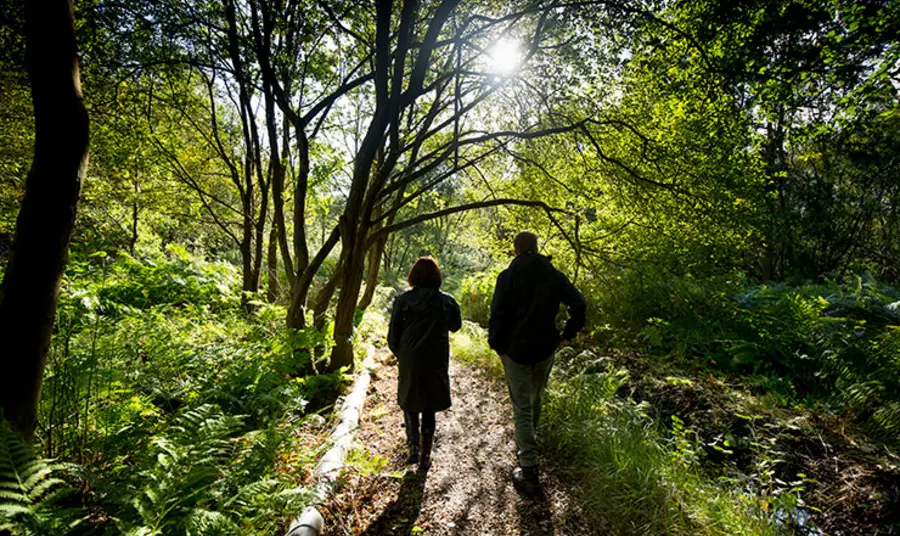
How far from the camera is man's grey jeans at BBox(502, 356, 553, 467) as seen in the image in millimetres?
3371

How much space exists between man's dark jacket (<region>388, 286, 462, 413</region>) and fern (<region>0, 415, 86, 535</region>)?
2283 millimetres

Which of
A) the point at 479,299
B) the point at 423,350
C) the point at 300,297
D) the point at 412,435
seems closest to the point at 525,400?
the point at 423,350

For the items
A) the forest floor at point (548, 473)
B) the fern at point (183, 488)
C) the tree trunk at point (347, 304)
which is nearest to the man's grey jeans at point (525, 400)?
the forest floor at point (548, 473)

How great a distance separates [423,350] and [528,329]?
1075 millimetres

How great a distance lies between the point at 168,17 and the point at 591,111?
22.1 ft

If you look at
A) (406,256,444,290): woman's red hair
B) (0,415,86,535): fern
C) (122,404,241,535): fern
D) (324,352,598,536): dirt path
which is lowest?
(324,352,598,536): dirt path

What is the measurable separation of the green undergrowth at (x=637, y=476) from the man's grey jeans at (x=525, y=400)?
0.62m

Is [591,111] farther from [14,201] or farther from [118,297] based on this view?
[14,201]

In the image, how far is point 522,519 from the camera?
3.01m

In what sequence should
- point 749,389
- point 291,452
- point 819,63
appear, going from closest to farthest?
point 291,452 < point 819,63 < point 749,389

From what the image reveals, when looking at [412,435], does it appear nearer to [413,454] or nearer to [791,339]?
[413,454]

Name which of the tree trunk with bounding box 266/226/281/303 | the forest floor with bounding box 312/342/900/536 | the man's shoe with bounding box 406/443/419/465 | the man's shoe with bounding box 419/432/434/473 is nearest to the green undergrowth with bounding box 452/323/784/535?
the forest floor with bounding box 312/342/900/536

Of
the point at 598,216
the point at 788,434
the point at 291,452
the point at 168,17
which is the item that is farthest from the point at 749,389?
the point at 168,17

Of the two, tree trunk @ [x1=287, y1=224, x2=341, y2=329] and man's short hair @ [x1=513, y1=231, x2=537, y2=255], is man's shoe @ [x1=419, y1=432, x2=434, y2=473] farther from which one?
tree trunk @ [x1=287, y1=224, x2=341, y2=329]
